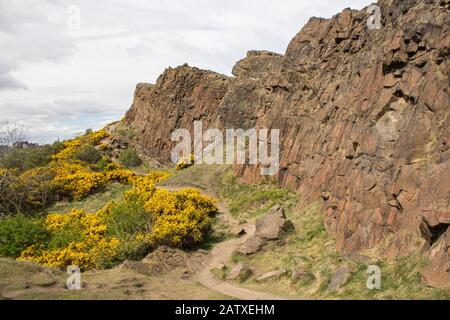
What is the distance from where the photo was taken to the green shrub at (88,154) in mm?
53938

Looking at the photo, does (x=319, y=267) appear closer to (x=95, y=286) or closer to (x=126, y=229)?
(x=95, y=286)

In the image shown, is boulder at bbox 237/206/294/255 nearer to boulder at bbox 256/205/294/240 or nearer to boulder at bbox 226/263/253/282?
boulder at bbox 256/205/294/240

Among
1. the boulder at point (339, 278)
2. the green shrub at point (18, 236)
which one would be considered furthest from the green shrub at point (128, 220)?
the boulder at point (339, 278)

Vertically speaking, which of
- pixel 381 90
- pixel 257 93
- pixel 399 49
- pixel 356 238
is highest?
pixel 257 93

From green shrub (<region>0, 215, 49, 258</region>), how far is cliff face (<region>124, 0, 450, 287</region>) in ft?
53.9

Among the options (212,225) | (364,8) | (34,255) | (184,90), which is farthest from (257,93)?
(34,255)

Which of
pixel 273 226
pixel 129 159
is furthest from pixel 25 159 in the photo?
pixel 273 226

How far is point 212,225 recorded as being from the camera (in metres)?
29.9

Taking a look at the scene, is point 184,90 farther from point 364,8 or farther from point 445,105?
point 445,105

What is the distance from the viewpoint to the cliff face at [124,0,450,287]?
1609cm

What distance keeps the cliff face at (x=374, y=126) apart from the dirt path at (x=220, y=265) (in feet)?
15.1

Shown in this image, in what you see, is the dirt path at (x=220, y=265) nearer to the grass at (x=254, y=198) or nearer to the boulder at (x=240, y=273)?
the boulder at (x=240, y=273)

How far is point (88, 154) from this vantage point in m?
54.2

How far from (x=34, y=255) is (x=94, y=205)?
13607 mm
